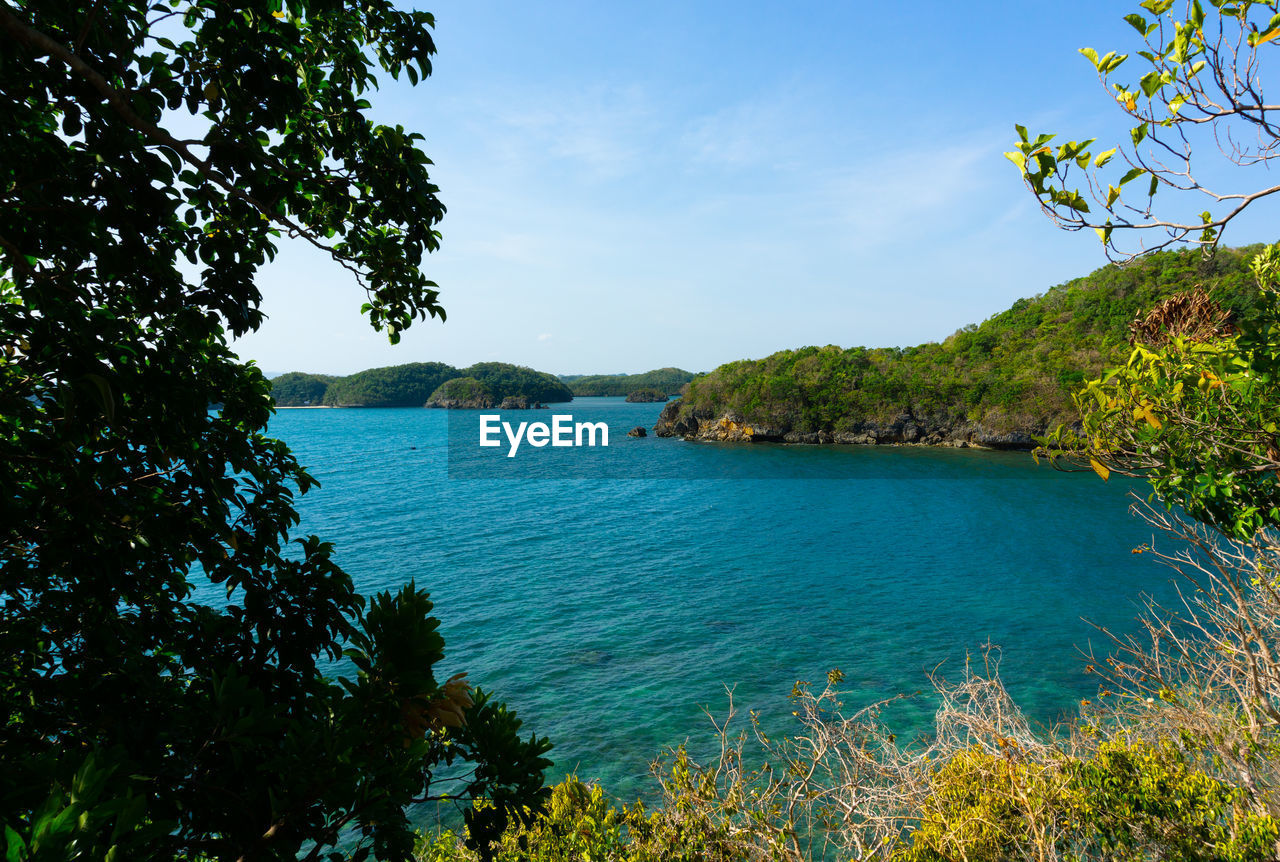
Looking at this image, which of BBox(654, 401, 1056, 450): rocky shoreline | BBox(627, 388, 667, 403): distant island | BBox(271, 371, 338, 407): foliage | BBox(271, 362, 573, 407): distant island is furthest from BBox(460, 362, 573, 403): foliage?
BBox(654, 401, 1056, 450): rocky shoreline

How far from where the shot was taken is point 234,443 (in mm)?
3693

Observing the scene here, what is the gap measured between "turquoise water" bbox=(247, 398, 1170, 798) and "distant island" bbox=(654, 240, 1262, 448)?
10318mm

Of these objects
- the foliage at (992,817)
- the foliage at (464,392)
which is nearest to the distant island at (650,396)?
the foliage at (464,392)

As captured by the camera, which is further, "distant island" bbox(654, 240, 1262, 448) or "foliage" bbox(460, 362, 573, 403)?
"foliage" bbox(460, 362, 573, 403)

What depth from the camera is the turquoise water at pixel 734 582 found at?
1562 cm

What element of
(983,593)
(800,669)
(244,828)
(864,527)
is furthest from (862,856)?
(864,527)

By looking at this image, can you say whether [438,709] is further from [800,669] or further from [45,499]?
[800,669]

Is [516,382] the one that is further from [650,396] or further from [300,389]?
[300,389]

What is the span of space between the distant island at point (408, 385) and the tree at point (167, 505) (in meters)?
165

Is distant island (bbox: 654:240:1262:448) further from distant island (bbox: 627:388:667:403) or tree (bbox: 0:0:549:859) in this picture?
distant island (bbox: 627:388:667:403)

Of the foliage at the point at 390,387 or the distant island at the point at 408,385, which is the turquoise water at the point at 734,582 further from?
the foliage at the point at 390,387

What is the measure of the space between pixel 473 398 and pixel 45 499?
546ft

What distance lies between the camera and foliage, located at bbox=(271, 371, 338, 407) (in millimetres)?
187375

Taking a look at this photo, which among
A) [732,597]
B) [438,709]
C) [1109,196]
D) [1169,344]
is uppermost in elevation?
[1109,196]
